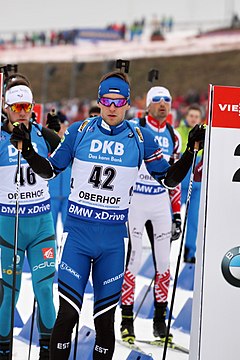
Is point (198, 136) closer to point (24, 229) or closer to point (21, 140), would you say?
point (21, 140)

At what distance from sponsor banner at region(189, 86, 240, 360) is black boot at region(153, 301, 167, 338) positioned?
A: 2.32 meters

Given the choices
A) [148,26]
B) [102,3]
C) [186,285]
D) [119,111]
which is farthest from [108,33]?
[119,111]

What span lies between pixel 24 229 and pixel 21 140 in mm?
1004

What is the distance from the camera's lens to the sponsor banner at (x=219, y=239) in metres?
4.65

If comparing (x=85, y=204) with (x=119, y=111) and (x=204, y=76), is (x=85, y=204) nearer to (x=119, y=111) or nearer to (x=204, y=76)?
(x=119, y=111)

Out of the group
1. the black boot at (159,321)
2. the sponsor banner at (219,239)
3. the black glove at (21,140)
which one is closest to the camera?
the sponsor banner at (219,239)

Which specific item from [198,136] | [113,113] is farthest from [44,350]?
[198,136]

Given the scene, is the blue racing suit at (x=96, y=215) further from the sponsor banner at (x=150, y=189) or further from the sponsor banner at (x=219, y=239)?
the sponsor banner at (x=150, y=189)

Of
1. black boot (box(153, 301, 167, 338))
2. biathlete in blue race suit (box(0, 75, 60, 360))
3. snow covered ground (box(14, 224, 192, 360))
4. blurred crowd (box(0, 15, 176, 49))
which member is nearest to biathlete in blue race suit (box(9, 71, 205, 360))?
biathlete in blue race suit (box(0, 75, 60, 360))

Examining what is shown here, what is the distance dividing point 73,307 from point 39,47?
198 feet

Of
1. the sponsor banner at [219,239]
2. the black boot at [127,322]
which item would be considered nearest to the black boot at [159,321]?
the black boot at [127,322]

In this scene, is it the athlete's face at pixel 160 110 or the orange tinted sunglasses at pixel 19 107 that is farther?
the athlete's face at pixel 160 110

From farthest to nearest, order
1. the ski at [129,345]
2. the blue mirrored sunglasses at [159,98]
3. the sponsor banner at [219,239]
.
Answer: the blue mirrored sunglasses at [159,98]
the ski at [129,345]
the sponsor banner at [219,239]

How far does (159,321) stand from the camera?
23.2 ft
